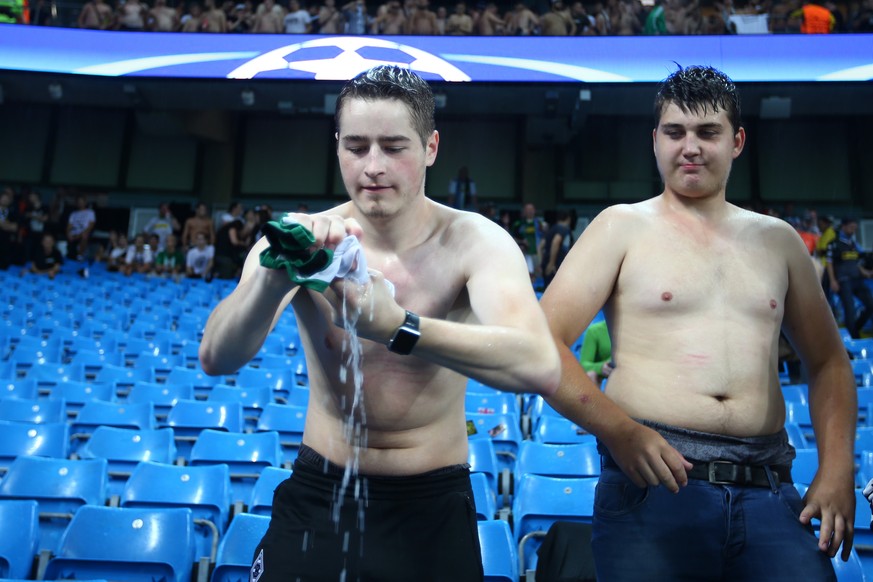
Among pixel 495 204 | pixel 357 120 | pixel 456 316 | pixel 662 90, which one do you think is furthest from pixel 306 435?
pixel 495 204

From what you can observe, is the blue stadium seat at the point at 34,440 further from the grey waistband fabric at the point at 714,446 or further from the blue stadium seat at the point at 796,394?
the blue stadium seat at the point at 796,394

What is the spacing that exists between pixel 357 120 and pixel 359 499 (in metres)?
0.87

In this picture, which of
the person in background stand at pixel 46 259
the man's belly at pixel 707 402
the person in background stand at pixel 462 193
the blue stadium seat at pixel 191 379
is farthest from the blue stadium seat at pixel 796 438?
the person in background stand at pixel 46 259

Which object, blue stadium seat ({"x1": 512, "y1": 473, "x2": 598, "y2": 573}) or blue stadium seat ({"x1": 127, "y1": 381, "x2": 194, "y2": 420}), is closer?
blue stadium seat ({"x1": 512, "y1": 473, "x2": 598, "y2": 573})

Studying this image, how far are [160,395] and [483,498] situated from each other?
3.44 m

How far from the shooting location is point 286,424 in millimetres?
5324

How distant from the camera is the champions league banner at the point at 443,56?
476 inches

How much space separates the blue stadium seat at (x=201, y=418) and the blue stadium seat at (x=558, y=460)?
2.15 m

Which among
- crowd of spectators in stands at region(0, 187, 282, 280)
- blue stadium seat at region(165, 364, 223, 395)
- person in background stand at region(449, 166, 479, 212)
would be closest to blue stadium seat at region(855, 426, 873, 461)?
blue stadium seat at region(165, 364, 223, 395)

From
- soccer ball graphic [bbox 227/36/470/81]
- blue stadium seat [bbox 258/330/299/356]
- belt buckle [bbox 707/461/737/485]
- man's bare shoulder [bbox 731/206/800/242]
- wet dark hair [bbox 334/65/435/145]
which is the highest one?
soccer ball graphic [bbox 227/36/470/81]

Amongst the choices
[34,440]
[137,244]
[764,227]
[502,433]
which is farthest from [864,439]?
[137,244]

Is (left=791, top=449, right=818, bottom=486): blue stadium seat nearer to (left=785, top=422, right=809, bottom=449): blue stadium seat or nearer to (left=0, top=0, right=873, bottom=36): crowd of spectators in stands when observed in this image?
(left=785, top=422, right=809, bottom=449): blue stadium seat

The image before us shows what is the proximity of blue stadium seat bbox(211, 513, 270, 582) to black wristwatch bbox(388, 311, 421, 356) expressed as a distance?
180cm

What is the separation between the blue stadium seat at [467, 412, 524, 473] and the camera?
492 centimetres
